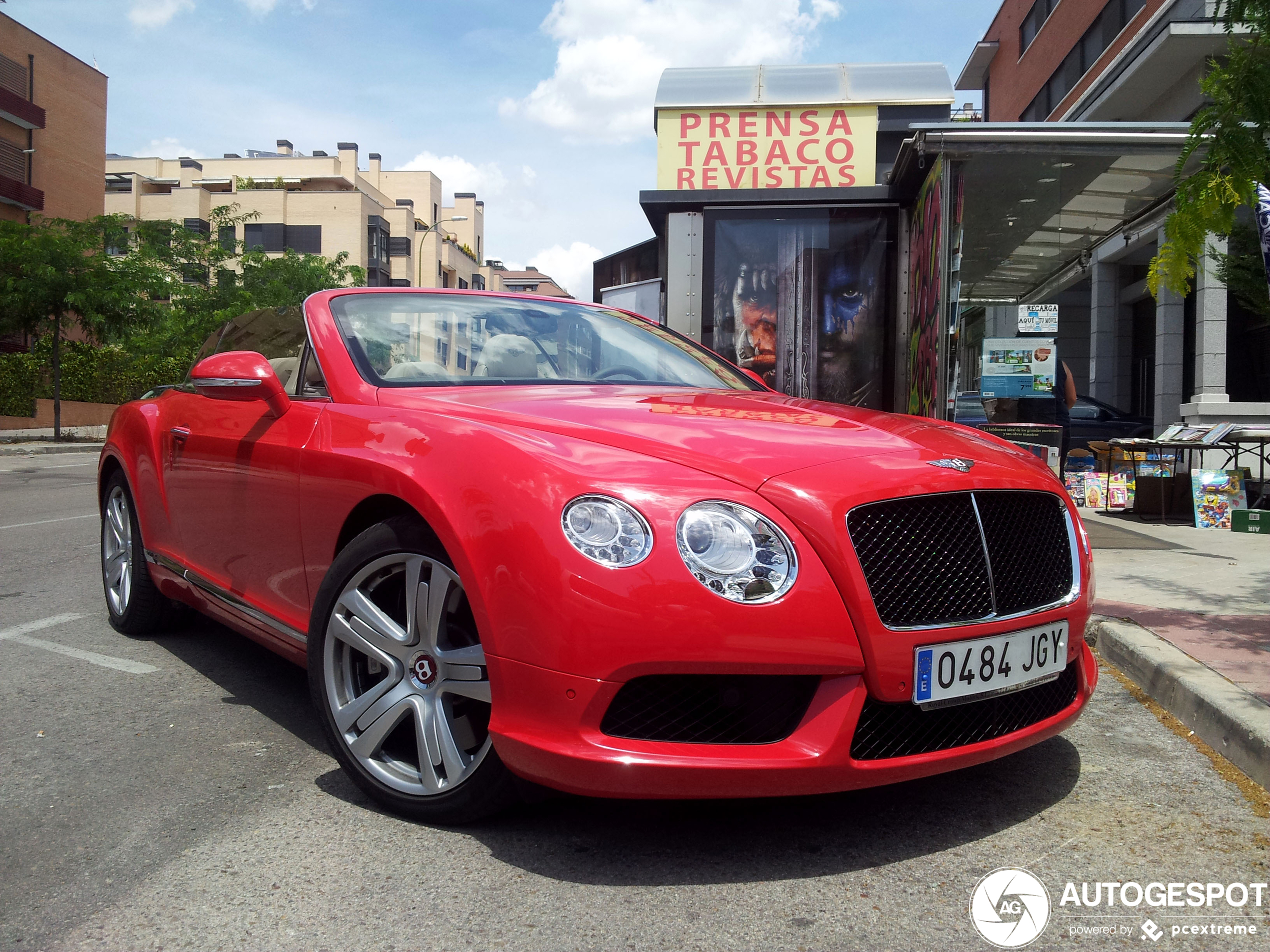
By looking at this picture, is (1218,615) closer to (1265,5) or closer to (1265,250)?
(1265,250)

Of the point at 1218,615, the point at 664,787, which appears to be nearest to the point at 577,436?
the point at 664,787

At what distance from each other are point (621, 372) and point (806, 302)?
6.65m

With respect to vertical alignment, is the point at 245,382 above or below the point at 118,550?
above

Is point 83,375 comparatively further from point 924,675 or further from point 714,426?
point 924,675

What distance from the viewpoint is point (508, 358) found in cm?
347

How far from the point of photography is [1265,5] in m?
3.41

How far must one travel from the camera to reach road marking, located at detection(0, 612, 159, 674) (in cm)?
409

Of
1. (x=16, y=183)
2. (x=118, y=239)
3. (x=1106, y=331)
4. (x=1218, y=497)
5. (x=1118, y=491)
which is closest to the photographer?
(x=1218, y=497)

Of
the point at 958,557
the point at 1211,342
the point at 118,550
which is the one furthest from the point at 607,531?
the point at 1211,342

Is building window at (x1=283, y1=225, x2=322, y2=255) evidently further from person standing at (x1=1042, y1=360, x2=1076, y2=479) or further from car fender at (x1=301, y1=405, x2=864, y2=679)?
car fender at (x1=301, y1=405, x2=864, y2=679)

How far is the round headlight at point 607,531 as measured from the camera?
2135mm

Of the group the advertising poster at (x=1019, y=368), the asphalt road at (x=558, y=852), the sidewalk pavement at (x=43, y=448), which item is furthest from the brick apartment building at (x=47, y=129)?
the asphalt road at (x=558, y=852)

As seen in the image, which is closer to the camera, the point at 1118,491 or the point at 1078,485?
the point at 1118,491

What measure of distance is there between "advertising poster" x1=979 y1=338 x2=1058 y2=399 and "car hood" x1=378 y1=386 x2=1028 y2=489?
7.16 m
